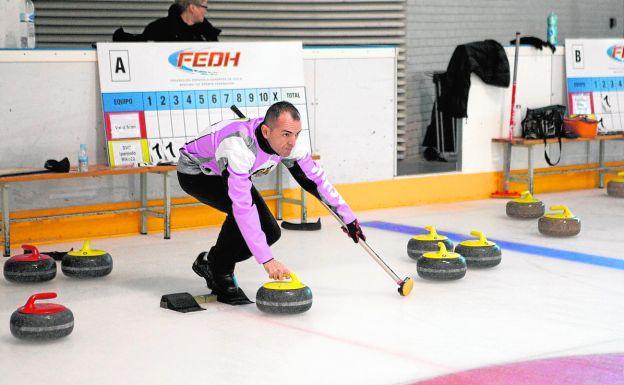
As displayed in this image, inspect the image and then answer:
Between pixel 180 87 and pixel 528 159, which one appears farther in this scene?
pixel 528 159

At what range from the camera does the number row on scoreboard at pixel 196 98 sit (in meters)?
8.41

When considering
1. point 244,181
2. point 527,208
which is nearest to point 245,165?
point 244,181

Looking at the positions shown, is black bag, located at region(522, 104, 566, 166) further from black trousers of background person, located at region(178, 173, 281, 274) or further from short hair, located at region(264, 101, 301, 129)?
short hair, located at region(264, 101, 301, 129)

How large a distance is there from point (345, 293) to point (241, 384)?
199 cm

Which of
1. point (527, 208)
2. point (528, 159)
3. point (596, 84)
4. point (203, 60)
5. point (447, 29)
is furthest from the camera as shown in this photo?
point (447, 29)

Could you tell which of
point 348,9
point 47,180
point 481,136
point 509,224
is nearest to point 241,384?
point 47,180

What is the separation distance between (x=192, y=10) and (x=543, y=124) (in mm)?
4118

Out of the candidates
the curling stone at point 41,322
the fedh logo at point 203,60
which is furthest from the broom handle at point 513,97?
the curling stone at point 41,322

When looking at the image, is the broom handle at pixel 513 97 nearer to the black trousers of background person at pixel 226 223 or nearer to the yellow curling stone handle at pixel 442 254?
the yellow curling stone handle at pixel 442 254

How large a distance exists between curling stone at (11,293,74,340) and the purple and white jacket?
1041mm

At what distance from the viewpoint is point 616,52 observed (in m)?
11.7

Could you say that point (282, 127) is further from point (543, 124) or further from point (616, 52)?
point (616, 52)

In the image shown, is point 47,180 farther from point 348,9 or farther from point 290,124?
point 348,9

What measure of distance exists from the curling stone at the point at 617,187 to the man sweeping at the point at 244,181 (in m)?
5.73
